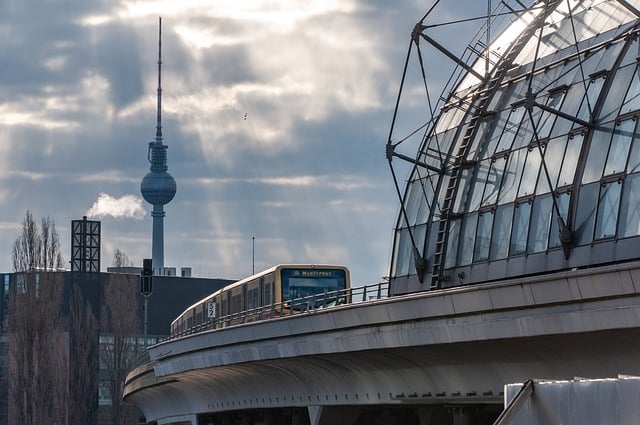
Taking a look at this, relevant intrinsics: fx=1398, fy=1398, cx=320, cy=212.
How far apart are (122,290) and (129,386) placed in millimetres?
40310

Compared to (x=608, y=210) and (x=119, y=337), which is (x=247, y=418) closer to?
(x=608, y=210)

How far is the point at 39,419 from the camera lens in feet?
296

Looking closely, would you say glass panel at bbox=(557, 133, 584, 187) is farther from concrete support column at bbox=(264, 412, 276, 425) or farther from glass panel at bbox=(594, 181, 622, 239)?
concrete support column at bbox=(264, 412, 276, 425)

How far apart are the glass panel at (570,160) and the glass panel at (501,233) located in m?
2.99

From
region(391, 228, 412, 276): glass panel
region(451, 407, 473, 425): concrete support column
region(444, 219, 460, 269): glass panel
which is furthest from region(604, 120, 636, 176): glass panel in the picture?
region(391, 228, 412, 276): glass panel

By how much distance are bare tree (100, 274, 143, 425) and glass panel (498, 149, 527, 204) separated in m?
73.4

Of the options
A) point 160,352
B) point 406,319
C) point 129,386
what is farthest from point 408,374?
point 129,386

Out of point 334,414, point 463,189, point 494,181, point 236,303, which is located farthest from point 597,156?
point 236,303

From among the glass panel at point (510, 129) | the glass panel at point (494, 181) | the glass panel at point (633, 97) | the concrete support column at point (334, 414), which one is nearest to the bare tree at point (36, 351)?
the concrete support column at point (334, 414)

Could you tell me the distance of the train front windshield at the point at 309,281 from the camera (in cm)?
5525

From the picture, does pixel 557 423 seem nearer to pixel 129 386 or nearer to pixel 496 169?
pixel 496 169

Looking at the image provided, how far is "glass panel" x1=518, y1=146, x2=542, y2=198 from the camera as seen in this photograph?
3834 cm

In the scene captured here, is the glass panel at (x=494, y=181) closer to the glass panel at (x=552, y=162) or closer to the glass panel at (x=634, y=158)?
the glass panel at (x=552, y=162)

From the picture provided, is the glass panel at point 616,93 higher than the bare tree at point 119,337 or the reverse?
the reverse
